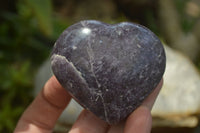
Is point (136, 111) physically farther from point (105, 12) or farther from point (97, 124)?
point (105, 12)

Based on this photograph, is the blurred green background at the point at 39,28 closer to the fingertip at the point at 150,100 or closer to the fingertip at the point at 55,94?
the fingertip at the point at 55,94

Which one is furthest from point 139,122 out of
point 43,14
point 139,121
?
point 43,14

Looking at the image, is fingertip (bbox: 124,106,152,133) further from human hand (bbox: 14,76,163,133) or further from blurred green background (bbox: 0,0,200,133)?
blurred green background (bbox: 0,0,200,133)

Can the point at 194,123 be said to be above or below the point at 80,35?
below

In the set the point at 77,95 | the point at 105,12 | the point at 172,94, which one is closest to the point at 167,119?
the point at 172,94

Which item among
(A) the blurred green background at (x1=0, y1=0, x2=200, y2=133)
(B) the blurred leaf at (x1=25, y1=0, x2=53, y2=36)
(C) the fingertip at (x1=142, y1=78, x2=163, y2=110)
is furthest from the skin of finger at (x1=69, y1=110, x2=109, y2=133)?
(B) the blurred leaf at (x1=25, y1=0, x2=53, y2=36)

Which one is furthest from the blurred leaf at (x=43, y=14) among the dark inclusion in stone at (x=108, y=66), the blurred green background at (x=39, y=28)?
the dark inclusion in stone at (x=108, y=66)

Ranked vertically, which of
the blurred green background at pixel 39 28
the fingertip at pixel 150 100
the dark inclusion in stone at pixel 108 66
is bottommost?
the blurred green background at pixel 39 28
